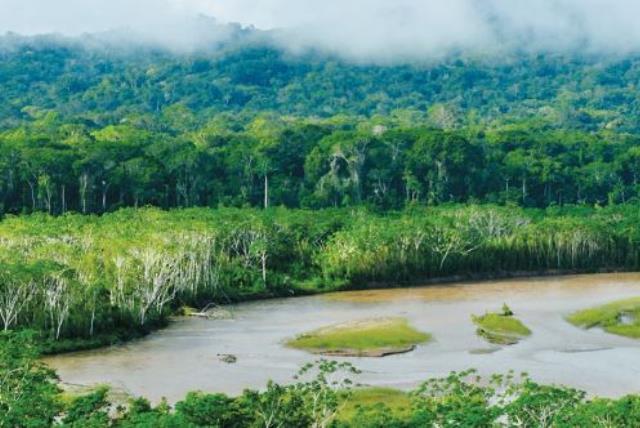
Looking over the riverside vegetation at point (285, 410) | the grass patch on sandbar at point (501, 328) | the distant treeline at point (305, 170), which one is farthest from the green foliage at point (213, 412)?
the distant treeline at point (305, 170)

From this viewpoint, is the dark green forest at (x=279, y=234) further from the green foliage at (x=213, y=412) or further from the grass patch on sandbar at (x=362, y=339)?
the grass patch on sandbar at (x=362, y=339)

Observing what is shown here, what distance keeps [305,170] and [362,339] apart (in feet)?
219

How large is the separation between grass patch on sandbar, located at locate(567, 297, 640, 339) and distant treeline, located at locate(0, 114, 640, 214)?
159ft

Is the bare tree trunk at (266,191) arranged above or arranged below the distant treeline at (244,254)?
above

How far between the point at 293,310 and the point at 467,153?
6018cm

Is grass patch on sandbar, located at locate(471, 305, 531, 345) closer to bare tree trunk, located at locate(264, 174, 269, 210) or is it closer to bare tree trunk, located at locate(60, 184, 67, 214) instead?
bare tree trunk, located at locate(264, 174, 269, 210)

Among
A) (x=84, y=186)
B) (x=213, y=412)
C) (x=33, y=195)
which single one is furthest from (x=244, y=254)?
(x=213, y=412)

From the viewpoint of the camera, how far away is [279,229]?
92.0 meters

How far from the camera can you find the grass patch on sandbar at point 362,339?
211 feet

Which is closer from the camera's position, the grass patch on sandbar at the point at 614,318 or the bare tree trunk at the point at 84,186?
the grass patch on sandbar at the point at 614,318

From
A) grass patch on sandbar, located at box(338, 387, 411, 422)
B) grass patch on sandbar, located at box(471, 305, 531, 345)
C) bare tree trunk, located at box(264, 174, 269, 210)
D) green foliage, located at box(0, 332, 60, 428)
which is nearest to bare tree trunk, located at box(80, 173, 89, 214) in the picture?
bare tree trunk, located at box(264, 174, 269, 210)

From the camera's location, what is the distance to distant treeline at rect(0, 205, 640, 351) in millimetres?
62969

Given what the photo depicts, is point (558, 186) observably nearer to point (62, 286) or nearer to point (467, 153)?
point (467, 153)

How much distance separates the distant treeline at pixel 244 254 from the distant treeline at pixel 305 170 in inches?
596
